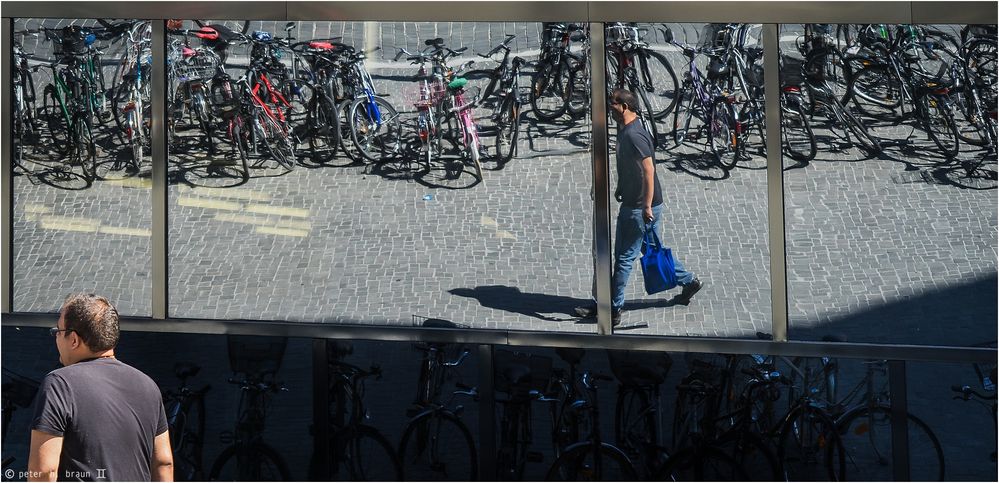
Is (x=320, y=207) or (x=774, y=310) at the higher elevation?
(x=320, y=207)

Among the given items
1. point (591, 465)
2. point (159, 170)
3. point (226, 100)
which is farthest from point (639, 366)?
point (159, 170)

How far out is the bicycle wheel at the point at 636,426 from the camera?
6.51 m

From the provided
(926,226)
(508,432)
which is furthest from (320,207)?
(926,226)

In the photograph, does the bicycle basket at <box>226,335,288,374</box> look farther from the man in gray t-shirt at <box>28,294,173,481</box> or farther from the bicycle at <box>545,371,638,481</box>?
the man in gray t-shirt at <box>28,294,173,481</box>

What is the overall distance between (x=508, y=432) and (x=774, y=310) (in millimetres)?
1551

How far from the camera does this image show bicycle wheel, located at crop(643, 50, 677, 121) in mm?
6410

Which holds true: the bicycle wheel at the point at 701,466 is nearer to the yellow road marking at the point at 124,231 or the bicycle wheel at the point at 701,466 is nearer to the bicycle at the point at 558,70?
the bicycle at the point at 558,70

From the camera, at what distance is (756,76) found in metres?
6.35

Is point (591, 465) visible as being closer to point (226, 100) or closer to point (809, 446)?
point (809, 446)

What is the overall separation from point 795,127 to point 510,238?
159cm

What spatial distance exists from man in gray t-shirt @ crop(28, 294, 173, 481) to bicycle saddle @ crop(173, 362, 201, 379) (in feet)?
7.28

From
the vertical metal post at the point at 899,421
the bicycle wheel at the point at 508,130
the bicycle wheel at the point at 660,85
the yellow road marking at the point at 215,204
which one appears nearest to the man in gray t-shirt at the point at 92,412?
the yellow road marking at the point at 215,204

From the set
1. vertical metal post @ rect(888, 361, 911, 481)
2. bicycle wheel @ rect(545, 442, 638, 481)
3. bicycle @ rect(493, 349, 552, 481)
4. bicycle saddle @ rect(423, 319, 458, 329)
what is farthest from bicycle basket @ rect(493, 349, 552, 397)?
vertical metal post @ rect(888, 361, 911, 481)

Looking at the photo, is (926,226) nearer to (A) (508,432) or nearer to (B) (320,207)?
(A) (508,432)
